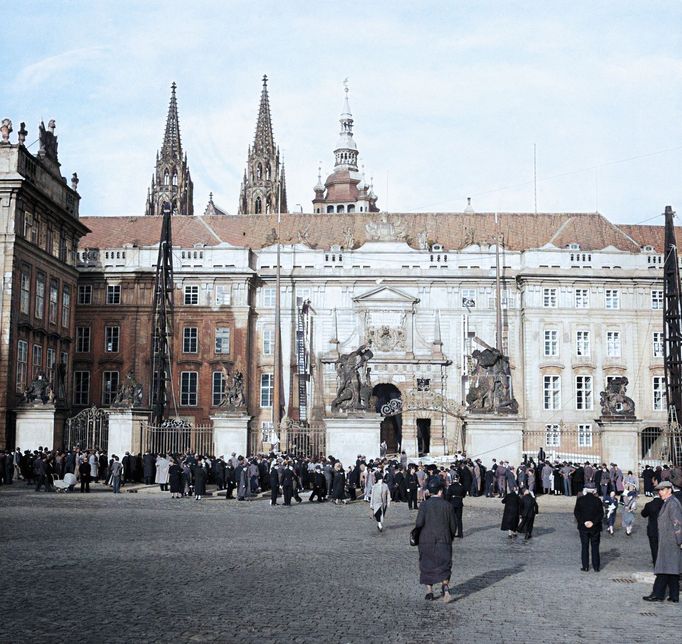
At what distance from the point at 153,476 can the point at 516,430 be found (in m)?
12.6

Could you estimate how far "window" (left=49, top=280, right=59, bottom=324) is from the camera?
46812 millimetres

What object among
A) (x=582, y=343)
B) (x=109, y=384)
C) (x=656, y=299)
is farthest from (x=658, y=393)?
(x=109, y=384)

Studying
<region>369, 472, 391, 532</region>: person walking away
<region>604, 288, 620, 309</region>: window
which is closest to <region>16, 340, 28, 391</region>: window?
<region>369, 472, 391, 532</region>: person walking away

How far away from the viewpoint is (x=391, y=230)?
6288cm

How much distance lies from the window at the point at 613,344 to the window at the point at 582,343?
1.27 m

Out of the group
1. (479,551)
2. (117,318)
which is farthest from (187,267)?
(479,551)

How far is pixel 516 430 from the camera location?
33094mm

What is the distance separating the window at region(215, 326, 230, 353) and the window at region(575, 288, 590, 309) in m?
21.6

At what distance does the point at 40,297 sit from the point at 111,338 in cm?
1495

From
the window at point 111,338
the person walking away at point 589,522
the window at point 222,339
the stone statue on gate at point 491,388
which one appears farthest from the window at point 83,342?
the person walking away at point 589,522

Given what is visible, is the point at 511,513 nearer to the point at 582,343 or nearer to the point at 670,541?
A: the point at 670,541

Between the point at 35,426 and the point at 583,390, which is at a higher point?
the point at 583,390

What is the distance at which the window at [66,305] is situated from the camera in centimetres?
4884

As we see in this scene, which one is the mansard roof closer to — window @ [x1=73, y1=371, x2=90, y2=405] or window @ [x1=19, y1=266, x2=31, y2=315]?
window @ [x1=73, y1=371, x2=90, y2=405]
